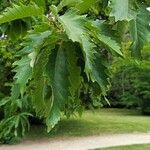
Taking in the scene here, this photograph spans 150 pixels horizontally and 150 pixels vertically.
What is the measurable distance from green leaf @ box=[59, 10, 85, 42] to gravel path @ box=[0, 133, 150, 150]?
44.1ft

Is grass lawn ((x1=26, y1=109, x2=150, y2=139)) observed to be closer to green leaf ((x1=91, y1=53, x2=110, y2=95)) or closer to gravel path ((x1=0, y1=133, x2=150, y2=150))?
gravel path ((x1=0, y1=133, x2=150, y2=150))

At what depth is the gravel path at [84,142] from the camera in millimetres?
14461

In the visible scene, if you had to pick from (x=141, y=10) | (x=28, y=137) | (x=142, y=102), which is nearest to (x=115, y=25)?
(x=141, y=10)

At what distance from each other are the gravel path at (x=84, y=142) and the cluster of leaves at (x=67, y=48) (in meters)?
13.4

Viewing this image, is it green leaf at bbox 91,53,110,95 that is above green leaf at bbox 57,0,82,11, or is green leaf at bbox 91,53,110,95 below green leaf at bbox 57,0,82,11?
below

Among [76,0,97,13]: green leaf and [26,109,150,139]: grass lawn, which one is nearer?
[76,0,97,13]: green leaf

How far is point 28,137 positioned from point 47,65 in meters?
16.1

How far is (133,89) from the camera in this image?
28.4 meters

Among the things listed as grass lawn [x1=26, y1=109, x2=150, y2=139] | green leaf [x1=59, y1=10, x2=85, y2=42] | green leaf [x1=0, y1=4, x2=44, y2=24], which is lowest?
grass lawn [x1=26, y1=109, x2=150, y2=139]

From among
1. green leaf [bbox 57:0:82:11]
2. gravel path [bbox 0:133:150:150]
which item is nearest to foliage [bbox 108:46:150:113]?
gravel path [bbox 0:133:150:150]

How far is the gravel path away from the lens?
14.5 metres

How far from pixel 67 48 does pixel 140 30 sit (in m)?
0.13

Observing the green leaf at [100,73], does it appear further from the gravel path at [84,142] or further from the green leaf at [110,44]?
the gravel path at [84,142]

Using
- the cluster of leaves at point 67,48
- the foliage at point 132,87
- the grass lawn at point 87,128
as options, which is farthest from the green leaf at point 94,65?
the foliage at point 132,87
